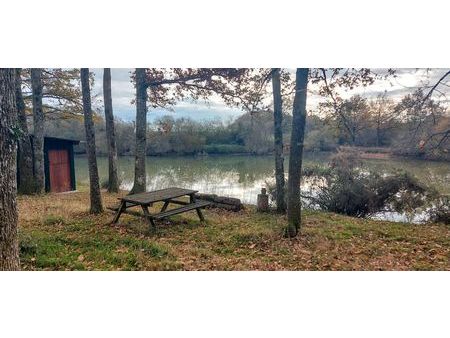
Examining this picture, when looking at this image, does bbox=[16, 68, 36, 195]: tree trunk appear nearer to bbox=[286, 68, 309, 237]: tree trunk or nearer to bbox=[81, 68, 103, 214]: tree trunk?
bbox=[81, 68, 103, 214]: tree trunk

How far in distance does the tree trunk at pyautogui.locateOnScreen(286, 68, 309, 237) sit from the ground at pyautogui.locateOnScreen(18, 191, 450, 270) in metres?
0.26

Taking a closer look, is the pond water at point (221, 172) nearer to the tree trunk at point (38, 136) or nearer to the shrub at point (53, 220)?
the tree trunk at point (38, 136)

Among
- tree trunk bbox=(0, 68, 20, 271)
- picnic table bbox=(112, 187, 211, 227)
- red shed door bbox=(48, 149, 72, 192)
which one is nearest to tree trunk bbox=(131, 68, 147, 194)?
picnic table bbox=(112, 187, 211, 227)

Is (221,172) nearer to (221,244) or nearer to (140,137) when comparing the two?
(140,137)

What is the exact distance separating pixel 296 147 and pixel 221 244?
70.7 inches

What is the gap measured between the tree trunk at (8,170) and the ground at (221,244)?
63 centimetres

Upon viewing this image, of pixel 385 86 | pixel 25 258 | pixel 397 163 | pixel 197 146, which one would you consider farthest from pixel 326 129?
pixel 25 258

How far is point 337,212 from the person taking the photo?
7.34 meters

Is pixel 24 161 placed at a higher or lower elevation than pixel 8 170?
lower

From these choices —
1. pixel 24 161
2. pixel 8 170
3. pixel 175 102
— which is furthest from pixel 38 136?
pixel 8 170

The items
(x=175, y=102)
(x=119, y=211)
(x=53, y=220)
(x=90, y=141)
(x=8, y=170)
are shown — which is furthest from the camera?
(x=175, y=102)

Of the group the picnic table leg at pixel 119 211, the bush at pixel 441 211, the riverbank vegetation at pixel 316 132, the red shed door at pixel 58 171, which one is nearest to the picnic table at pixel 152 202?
the picnic table leg at pixel 119 211

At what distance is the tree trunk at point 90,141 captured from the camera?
5402mm

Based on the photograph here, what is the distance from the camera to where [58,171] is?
9641mm
